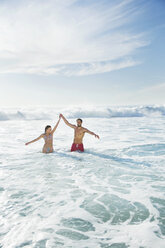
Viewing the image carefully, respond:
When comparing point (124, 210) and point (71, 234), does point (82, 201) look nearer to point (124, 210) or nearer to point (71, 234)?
point (124, 210)

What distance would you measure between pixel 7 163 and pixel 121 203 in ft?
14.5

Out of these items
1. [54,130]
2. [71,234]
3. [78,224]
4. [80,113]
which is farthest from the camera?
[80,113]

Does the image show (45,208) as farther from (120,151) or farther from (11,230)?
(120,151)

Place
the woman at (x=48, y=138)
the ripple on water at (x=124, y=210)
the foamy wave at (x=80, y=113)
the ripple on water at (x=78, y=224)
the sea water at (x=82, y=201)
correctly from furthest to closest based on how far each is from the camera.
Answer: the foamy wave at (x=80, y=113), the woman at (x=48, y=138), the ripple on water at (x=124, y=210), the ripple on water at (x=78, y=224), the sea water at (x=82, y=201)

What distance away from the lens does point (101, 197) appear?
4.21 meters

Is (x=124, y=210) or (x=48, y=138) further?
(x=48, y=138)

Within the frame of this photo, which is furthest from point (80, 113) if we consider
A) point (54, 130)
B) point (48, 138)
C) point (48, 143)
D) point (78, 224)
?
point (78, 224)

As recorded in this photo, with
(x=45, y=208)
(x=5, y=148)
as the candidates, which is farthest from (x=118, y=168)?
(x=5, y=148)

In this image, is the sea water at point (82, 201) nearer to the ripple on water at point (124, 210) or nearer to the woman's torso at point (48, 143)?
the ripple on water at point (124, 210)

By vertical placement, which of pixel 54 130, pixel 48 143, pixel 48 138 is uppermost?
pixel 54 130

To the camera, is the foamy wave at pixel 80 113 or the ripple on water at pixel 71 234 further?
the foamy wave at pixel 80 113

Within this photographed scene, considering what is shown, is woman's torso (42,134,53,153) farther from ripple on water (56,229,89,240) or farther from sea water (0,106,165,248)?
ripple on water (56,229,89,240)

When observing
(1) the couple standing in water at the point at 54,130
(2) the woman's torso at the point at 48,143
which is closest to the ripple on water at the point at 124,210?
(1) the couple standing in water at the point at 54,130

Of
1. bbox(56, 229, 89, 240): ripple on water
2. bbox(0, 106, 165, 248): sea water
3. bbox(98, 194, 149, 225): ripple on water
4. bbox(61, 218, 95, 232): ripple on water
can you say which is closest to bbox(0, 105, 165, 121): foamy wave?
bbox(0, 106, 165, 248): sea water
